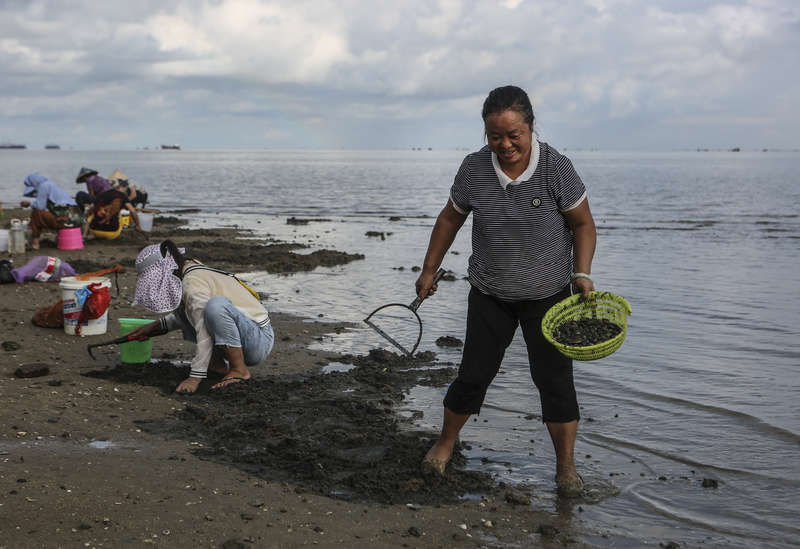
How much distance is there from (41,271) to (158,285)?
4.80 m

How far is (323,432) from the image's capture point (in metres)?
5.25

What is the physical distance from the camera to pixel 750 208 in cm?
3053

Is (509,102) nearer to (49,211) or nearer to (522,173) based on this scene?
(522,173)

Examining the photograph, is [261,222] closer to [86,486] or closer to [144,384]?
[144,384]

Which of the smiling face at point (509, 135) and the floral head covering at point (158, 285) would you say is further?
the floral head covering at point (158, 285)

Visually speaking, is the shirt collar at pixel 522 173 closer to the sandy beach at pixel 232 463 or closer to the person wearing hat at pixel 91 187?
the sandy beach at pixel 232 463

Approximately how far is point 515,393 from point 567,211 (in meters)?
2.78

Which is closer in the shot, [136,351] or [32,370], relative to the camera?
[32,370]

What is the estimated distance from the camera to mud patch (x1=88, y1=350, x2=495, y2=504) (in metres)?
4.48

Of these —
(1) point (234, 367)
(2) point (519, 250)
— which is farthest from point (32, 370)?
(2) point (519, 250)

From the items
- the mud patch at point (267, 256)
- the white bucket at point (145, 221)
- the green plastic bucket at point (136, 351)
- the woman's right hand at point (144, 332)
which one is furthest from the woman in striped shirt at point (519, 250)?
the white bucket at point (145, 221)

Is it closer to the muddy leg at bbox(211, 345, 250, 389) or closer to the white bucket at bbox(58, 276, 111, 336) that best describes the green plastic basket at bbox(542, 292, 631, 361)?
the muddy leg at bbox(211, 345, 250, 389)

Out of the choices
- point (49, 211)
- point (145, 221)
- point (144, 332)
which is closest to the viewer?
point (144, 332)

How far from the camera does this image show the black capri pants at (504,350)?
169 inches
